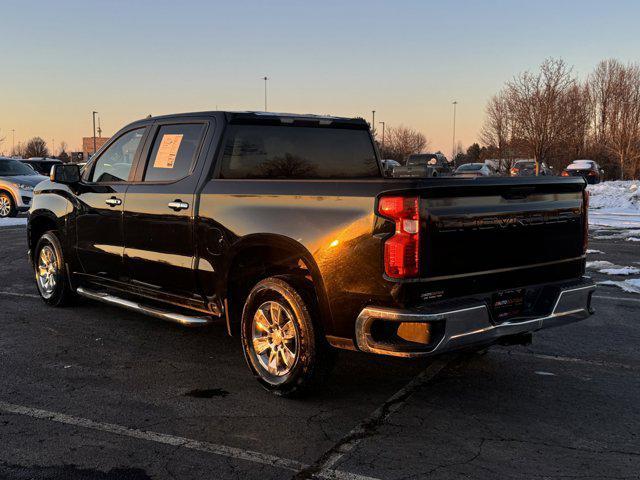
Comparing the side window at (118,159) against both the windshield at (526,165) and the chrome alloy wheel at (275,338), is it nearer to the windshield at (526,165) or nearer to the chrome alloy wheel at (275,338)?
the chrome alloy wheel at (275,338)

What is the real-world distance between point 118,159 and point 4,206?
50.3 ft

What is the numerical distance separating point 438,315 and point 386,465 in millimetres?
842

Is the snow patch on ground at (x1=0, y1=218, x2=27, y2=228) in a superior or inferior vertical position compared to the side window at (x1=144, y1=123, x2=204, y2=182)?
inferior

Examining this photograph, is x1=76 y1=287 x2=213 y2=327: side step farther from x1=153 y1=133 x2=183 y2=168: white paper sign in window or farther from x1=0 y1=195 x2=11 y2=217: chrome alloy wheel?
x1=0 y1=195 x2=11 y2=217: chrome alloy wheel

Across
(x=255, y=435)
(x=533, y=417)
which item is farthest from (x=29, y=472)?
(x=533, y=417)

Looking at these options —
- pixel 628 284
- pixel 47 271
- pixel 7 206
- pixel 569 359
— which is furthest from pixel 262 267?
pixel 7 206

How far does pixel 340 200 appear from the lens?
394 cm

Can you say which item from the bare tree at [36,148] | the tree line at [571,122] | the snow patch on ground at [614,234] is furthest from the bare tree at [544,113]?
the bare tree at [36,148]

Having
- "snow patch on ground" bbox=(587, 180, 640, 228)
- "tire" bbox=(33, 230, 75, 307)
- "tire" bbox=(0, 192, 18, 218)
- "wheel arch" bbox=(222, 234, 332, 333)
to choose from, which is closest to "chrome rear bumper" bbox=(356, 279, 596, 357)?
"wheel arch" bbox=(222, 234, 332, 333)

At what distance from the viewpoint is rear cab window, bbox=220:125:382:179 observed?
5074 millimetres

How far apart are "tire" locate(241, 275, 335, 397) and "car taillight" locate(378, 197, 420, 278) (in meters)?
0.77

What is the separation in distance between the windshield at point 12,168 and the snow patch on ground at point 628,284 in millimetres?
17307

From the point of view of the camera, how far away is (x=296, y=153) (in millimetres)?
5328

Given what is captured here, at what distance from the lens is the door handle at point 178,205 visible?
197 inches
